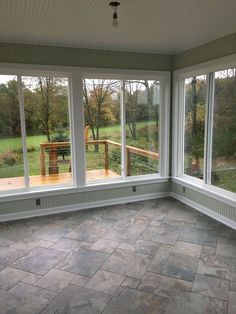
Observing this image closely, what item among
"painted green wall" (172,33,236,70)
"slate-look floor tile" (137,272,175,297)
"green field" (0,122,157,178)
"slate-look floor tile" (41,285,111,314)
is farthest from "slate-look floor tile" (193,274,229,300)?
"painted green wall" (172,33,236,70)

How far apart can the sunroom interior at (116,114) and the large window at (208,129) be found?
2cm

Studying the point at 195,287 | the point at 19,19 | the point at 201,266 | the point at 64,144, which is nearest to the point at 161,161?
the point at 64,144

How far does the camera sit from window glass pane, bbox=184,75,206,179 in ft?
14.2

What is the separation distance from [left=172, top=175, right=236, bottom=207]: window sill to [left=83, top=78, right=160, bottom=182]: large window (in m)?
0.59

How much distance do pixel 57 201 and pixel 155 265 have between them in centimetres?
211

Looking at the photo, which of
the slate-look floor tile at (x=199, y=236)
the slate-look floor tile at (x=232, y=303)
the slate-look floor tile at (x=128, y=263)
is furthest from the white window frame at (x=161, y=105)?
the slate-look floor tile at (x=232, y=303)

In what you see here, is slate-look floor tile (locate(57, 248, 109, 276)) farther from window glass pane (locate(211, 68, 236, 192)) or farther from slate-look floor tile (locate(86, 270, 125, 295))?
window glass pane (locate(211, 68, 236, 192))

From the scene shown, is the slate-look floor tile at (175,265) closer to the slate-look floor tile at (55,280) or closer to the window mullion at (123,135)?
the slate-look floor tile at (55,280)

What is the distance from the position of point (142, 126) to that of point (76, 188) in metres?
1.66

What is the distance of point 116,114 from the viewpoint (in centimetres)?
473

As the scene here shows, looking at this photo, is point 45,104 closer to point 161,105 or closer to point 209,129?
point 161,105

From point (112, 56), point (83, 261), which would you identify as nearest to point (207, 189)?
point (83, 261)

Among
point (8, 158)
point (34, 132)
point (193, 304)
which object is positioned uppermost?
point (34, 132)

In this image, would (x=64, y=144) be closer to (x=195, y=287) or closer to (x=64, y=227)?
(x=64, y=227)
